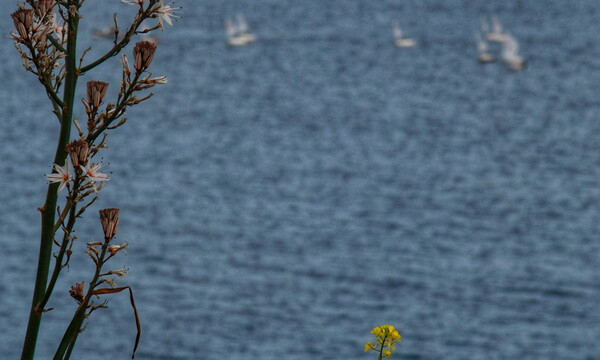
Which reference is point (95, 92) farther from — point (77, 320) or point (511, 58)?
point (511, 58)

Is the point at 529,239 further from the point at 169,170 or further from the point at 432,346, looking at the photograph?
the point at 169,170

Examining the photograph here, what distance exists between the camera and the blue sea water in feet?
73.3

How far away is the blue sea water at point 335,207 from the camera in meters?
22.3

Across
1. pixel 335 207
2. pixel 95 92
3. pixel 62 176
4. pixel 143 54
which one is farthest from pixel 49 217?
pixel 335 207

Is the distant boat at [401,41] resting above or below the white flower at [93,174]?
above

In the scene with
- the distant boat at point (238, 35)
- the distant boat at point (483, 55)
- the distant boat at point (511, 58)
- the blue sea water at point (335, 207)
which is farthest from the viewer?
the distant boat at point (238, 35)

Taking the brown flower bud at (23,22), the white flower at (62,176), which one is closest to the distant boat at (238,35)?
the brown flower bud at (23,22)

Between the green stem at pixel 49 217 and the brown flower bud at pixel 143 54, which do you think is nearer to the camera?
the green stem at pixel 49 217

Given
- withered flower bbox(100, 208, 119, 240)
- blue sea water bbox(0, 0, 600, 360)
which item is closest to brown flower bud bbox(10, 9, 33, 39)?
withered flower bbox(100, 208, 119, 240)

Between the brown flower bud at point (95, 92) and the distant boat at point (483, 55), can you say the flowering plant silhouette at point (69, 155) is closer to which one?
the brown flower bud at point (95, 92)

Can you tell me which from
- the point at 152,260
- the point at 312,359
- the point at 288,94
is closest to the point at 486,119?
the point at 288,94

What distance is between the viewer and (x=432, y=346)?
21.4 metres

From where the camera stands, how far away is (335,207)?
3100 cm

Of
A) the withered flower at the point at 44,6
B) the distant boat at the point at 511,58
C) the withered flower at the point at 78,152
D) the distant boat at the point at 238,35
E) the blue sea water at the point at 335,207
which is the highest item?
the distant boat at the point at 238,35
